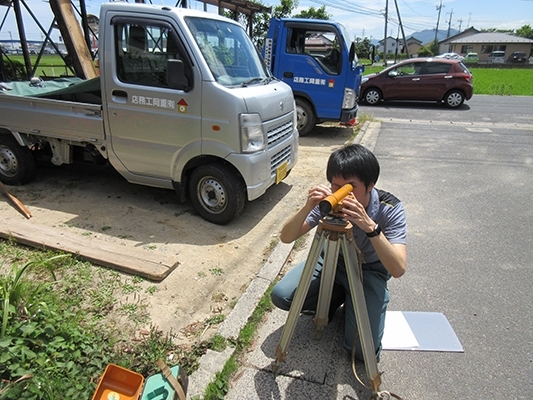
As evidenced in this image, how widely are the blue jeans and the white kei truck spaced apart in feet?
5.24

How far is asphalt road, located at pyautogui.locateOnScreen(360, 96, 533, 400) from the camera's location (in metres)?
2.17

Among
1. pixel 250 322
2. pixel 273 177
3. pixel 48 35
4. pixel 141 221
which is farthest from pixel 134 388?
pixel 48 35

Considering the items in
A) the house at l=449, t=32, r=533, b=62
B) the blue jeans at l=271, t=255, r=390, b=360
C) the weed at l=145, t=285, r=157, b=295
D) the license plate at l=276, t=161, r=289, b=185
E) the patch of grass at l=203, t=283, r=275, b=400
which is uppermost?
the house at l=449, t=32, r=533, b=62

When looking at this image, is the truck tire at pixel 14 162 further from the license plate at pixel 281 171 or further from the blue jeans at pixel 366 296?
the blue jeans at pixel 366 296

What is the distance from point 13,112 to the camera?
4438mm

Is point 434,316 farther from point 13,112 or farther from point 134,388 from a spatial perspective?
point 13,112

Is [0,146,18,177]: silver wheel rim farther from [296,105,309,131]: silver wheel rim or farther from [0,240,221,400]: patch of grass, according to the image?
[296,105,309,131]: silver wheel rim

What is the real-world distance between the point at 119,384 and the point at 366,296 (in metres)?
1.40

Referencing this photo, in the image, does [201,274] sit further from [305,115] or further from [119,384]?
[305,115]

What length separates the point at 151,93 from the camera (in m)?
3.69

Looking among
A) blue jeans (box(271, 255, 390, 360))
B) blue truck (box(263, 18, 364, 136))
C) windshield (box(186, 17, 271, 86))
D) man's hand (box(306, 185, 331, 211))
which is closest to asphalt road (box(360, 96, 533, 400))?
blue jeans (box(271, 255, 390, 360))

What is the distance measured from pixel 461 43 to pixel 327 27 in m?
65.4

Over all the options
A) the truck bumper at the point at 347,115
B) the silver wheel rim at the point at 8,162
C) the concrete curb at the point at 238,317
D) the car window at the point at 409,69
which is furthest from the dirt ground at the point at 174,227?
the car window at the point at 409,69

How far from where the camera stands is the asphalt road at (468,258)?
7.11ft
